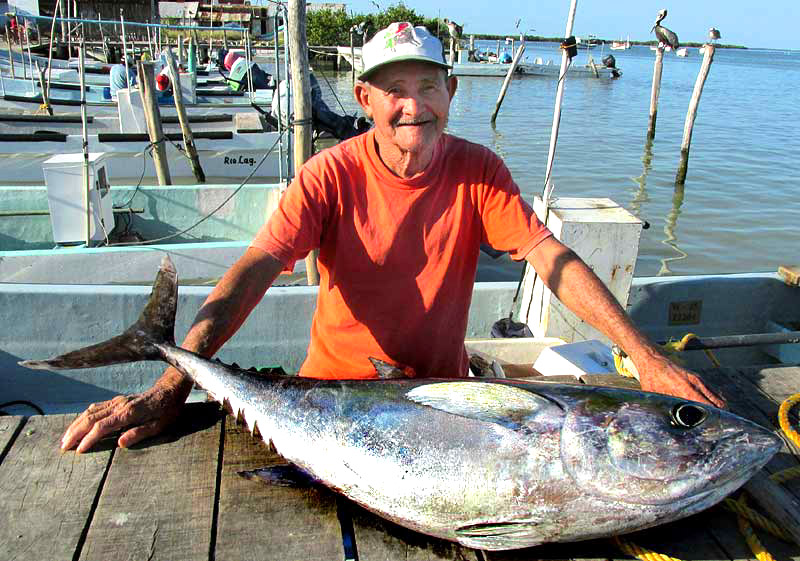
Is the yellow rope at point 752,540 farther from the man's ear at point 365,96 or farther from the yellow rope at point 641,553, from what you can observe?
the man's ear at point 365,96

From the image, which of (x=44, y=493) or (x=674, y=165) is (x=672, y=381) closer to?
(x=44, y=493)

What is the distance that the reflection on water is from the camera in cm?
926

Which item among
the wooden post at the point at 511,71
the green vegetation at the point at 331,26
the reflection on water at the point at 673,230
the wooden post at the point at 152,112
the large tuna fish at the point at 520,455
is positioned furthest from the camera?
the green vegetation at the point at 331,26

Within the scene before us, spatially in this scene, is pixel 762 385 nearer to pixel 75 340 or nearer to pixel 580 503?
pixel 580 503

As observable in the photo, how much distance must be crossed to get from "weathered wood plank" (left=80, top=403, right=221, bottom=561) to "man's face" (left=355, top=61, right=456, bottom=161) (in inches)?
49.0

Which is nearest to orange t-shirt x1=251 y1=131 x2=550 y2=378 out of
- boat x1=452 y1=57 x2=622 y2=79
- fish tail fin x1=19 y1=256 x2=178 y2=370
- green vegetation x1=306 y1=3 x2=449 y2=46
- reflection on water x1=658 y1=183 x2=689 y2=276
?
fish tail fin x1=19 y1=256 x2=178 y2=370

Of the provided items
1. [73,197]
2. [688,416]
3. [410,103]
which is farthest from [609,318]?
[73,197]

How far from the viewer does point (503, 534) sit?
1562 mm

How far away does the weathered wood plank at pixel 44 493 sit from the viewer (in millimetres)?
1587

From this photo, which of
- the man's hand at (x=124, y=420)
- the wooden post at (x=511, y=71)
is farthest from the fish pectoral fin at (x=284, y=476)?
the wooden post at (x=511, y=71)

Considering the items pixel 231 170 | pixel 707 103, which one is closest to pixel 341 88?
pixel 707 103

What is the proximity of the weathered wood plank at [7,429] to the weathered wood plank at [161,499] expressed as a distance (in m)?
0.38

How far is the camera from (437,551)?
5.42 feet

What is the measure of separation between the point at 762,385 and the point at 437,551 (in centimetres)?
170
